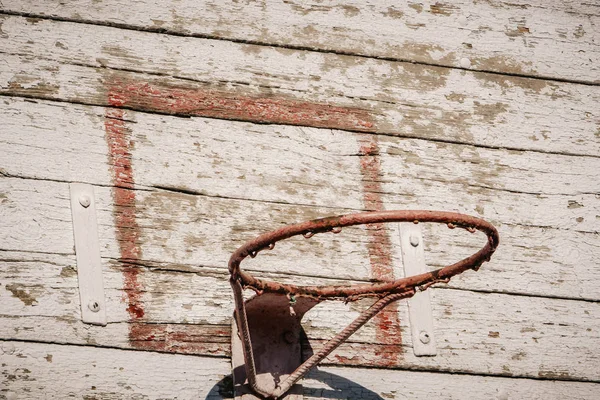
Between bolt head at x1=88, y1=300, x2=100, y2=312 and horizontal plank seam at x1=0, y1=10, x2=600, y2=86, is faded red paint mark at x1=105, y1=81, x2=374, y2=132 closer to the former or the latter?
horizontal plank seam at x1=0, y1=10, x2=600, y2=86

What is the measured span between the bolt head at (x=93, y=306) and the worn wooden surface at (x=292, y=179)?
4 centimetres

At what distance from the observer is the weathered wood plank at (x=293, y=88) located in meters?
2.48

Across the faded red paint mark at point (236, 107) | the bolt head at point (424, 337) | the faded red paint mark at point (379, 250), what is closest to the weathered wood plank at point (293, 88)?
the faded red paint mark at point (236, 107)

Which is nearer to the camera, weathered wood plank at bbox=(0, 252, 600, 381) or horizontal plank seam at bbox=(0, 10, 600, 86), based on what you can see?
weathered wood plank at bbox=(0, 252, 600, 381)

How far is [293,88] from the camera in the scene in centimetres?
265

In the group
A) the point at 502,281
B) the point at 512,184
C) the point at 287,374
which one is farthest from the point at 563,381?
the point at 287,374

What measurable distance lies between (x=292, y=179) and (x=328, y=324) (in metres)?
0.59

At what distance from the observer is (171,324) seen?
7.36 ft

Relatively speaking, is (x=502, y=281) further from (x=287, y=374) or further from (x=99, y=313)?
(x=99, y=313)

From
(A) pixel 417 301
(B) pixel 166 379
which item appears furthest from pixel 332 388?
(B) pixel 166 379

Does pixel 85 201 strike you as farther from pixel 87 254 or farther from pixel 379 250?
pixel 379 250

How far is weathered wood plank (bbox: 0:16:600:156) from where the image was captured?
2.48 m

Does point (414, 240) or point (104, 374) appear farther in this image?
point (414, 240)

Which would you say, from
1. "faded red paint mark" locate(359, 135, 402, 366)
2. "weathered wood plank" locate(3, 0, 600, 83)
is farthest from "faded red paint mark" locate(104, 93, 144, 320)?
"faded red paint mark" locate(359, 135, 402, 366)
